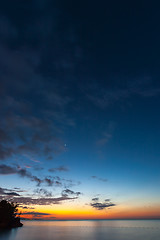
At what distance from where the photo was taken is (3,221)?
498ft

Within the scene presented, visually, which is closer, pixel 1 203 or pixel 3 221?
pixel 1 203

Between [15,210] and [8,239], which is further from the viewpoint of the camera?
[15,210]

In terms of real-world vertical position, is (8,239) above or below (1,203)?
below

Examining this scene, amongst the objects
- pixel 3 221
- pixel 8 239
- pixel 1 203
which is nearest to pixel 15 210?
pixel 3 221

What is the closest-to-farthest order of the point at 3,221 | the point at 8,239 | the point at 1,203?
the point at 8,239, the point at 1,203, the point at 3,221

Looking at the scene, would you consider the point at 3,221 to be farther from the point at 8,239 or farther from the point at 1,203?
the point at 8,239

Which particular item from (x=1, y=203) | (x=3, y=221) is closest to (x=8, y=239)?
(x=1, y=203)

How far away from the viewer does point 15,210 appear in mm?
157625

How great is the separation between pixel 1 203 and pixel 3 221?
1152 inches

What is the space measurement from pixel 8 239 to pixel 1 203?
40.8 metres

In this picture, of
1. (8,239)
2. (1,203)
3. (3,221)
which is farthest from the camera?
(3,221)

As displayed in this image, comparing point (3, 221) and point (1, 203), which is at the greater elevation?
point (1, 203)

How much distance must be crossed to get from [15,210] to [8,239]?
199 feet

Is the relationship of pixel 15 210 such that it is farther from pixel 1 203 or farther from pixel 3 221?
pixel 1 203
